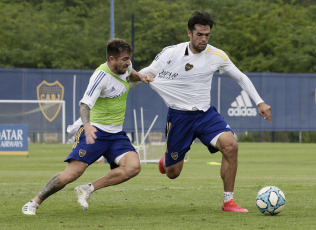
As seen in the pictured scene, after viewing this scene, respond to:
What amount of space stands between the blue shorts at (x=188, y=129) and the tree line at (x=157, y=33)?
37.2 metres

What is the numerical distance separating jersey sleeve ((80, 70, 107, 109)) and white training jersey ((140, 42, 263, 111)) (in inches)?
41.2

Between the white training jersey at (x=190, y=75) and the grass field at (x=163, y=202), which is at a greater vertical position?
the white training jersey at (x=190, y=75)

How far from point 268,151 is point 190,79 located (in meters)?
21.0

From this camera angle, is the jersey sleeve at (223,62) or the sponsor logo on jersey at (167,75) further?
the sponsor logo on jersey at (167,75)

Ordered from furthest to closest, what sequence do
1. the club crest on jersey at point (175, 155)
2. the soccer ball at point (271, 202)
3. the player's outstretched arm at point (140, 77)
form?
the club crest on jersey at point (175, 155)
the player's outstretched arm at point (140, 77)
the soccer ball at point (271, 202)

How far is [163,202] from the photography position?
11.3m

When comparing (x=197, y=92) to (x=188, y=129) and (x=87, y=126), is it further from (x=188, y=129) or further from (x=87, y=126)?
(x=87, y=126)

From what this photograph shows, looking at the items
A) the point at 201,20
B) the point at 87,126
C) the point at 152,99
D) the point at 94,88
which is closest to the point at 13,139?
the point at 152,99

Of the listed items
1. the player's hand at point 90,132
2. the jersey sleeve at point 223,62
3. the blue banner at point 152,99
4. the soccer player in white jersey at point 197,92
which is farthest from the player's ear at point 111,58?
the blue banner at point 152,99

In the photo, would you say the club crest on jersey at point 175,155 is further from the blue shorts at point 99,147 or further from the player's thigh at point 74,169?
the player's thigh at point 74,169

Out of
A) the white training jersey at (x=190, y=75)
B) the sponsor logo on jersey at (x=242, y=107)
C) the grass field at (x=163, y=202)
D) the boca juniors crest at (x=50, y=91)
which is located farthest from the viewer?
the sponsor logo on jersey at (x=242, y=107)

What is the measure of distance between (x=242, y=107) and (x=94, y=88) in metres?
28.2

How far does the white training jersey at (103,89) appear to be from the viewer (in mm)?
9438

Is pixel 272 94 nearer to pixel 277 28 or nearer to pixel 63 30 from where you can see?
pixel 277 28
